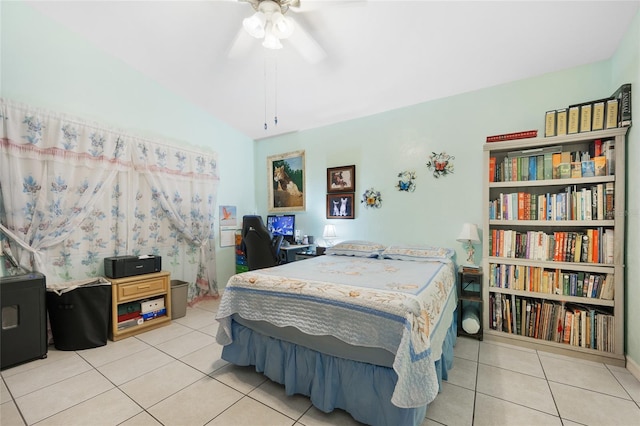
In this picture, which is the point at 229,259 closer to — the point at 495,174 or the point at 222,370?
the point at 222,370

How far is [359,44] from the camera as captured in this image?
2441 mm

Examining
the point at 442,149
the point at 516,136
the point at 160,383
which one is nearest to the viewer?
the point at 160,383

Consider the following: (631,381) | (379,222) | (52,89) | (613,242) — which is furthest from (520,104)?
(52,89)

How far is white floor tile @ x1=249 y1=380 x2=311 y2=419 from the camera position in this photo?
5.45 feet

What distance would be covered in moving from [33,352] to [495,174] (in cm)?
448

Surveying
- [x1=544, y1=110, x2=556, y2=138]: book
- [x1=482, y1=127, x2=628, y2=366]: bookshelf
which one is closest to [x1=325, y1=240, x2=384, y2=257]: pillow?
Result: [x1=482, y1=127, x2=628, y2=366]: bookshelf

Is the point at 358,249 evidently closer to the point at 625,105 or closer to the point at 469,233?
the point at 469,233

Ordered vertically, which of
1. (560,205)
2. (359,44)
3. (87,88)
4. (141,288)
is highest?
(359,44)

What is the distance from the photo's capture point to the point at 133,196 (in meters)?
3.14

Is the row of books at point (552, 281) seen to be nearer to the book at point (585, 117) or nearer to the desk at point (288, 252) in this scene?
the book at point (585, 117)

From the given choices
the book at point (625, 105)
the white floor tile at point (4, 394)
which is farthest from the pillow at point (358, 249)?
the white floor tile at point (4, 394)

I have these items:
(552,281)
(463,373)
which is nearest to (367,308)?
(463,373)

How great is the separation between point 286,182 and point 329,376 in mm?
3281

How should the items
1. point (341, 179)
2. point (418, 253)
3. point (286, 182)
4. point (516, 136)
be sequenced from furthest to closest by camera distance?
1. point (286, 182)
2. point (341, 179)
3. point (418, 253)
4. point (516, 136)
